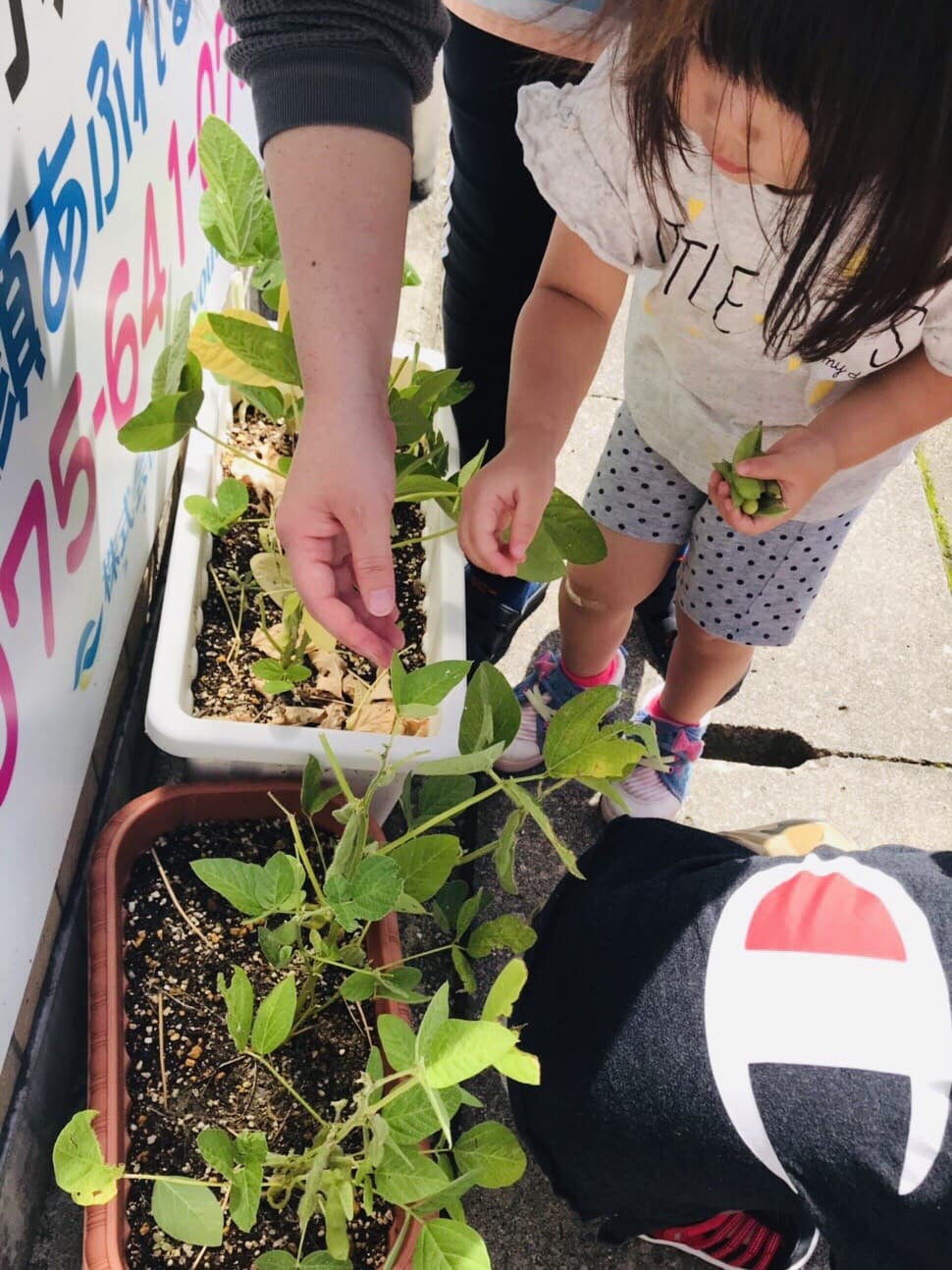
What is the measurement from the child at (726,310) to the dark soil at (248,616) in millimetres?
231

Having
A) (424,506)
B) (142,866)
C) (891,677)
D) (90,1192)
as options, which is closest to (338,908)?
(90,1192)

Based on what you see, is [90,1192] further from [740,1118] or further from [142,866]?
[740,1118]

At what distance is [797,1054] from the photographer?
2.72 ft

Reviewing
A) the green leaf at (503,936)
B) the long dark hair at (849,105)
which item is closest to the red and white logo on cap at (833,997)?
the green leaf at (503,936)

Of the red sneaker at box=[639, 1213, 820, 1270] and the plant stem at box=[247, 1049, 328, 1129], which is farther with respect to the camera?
the red sneaker at box=[639, 1213, 820, 1270]

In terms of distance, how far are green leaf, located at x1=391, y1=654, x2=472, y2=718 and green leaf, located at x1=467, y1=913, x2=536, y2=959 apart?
212 millimetres

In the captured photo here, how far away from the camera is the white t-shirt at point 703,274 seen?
3.07ft

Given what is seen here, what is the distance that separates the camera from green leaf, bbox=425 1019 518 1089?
2.17 ft

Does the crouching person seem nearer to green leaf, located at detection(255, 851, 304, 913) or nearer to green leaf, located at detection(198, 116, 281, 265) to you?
green leaf, located at detection(255, 851, 304, 913)

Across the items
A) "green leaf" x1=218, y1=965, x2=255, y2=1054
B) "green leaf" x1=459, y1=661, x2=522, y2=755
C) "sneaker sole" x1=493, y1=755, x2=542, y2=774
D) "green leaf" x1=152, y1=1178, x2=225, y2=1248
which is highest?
"green leaf" x1=459, y1=661, x2=522, y2=755

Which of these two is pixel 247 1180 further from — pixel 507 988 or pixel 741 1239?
pixel 741 1239

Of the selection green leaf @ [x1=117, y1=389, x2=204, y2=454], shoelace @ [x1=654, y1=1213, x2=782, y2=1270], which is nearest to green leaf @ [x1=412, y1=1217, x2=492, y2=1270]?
shoelace @ [x1=654, y1=1213, x2=782, y2=1270]

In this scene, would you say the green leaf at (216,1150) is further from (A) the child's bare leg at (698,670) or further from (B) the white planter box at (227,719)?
(A) the child's bare leg at (698,670)

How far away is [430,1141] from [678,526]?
2.39 ft
